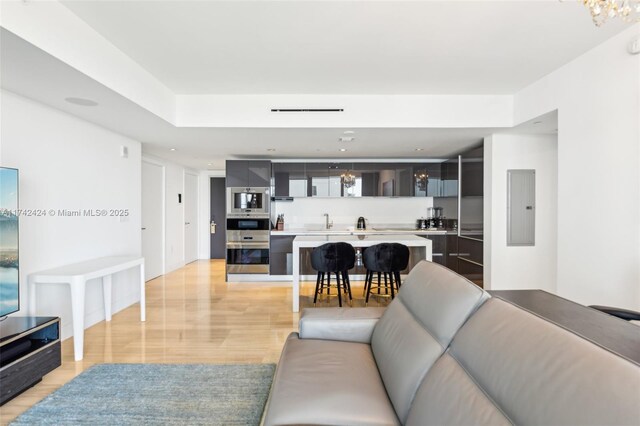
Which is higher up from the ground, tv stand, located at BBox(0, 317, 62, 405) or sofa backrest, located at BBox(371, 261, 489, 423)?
sofa backrest, located at BBox(371, 261, 489, 423)

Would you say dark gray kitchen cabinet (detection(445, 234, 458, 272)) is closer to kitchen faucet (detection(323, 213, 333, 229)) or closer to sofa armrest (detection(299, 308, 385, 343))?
kitchen faucet (detection(323, 213, 333, 229))

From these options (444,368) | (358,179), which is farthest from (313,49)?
(358,179)

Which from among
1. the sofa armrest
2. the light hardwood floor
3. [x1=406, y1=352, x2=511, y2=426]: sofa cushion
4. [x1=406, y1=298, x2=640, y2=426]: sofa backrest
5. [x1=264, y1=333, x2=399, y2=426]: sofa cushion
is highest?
[x1=406, y1=298, x2=640, y2=426]: sofa backrest

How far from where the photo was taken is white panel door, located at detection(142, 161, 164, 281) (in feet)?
17.9

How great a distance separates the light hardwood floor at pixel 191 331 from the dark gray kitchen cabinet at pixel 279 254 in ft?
1.56

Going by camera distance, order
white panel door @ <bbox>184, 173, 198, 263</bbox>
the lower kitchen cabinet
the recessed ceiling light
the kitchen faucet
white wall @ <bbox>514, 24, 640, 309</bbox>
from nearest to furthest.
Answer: white wall @ <bbox>514, 24, 640, 309</bbox>, the recessed ceiling light, the lower kitchen cabinet, the kitchen faucet, white panel door @ <bbox>184, 173, 198, 263</bbox>

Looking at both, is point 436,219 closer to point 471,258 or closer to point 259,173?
point 471,258

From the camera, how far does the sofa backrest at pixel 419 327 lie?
4.24 feet

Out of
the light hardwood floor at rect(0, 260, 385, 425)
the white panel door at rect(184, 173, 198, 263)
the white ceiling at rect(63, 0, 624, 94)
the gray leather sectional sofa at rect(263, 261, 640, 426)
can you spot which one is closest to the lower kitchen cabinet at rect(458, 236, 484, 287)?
the light hardwood floor at rect(0, 260, 385, 425)

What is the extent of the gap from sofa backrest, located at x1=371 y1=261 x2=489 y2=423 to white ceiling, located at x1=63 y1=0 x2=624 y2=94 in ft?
5.96

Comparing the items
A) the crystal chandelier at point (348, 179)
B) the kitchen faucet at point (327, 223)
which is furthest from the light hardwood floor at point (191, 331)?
the crystal chandelier at point (348, 179)

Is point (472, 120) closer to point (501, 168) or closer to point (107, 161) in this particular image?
point (501, 168)

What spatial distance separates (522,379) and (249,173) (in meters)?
5.38

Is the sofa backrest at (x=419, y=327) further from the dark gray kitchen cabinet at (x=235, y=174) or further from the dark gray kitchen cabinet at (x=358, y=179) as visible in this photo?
the dark gray kitchen cabinet at (x=235, y=174)
